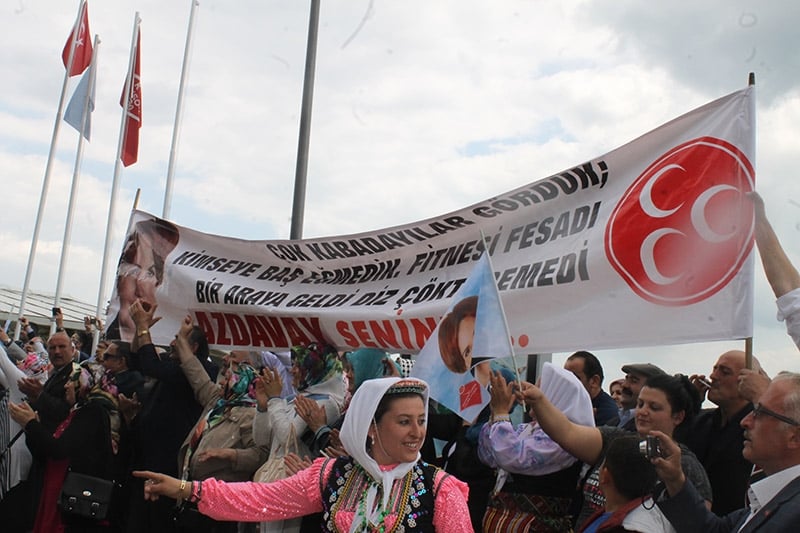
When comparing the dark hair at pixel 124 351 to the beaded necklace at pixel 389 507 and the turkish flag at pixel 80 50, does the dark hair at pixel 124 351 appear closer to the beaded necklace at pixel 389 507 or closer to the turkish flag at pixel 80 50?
the beaded necklace at pixel 389 507

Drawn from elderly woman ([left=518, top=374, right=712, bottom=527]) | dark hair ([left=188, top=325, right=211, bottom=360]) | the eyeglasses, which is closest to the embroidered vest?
elderly woman ([left=518, top=374, right=712, bottom=527])

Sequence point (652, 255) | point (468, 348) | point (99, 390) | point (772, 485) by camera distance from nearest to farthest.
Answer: point (772, 485) → point (652, 255) → point (468, 348) → point (99, 390)

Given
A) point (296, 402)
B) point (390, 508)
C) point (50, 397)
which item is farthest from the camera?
point (50, 397)

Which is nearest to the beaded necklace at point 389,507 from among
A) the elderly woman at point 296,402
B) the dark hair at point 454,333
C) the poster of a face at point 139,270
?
the dark hair at point 454,333

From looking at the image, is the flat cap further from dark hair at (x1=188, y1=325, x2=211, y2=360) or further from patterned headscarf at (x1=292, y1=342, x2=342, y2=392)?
dark hair at (x1=188, y1=325, x2=211, y2=360)

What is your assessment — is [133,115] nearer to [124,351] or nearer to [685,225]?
[124,351]

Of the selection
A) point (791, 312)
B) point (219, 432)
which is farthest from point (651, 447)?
point (219, 432)

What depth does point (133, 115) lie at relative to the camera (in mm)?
18406

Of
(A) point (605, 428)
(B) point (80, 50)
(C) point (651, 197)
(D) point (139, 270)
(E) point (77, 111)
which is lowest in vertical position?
(A) point (605, 428)

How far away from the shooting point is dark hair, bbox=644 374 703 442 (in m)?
4.52

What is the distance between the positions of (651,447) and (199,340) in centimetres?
422

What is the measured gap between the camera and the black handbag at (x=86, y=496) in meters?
6.52

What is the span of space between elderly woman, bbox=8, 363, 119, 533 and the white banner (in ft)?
3.58

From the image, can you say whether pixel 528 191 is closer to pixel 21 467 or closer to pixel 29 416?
pixel 29 416
